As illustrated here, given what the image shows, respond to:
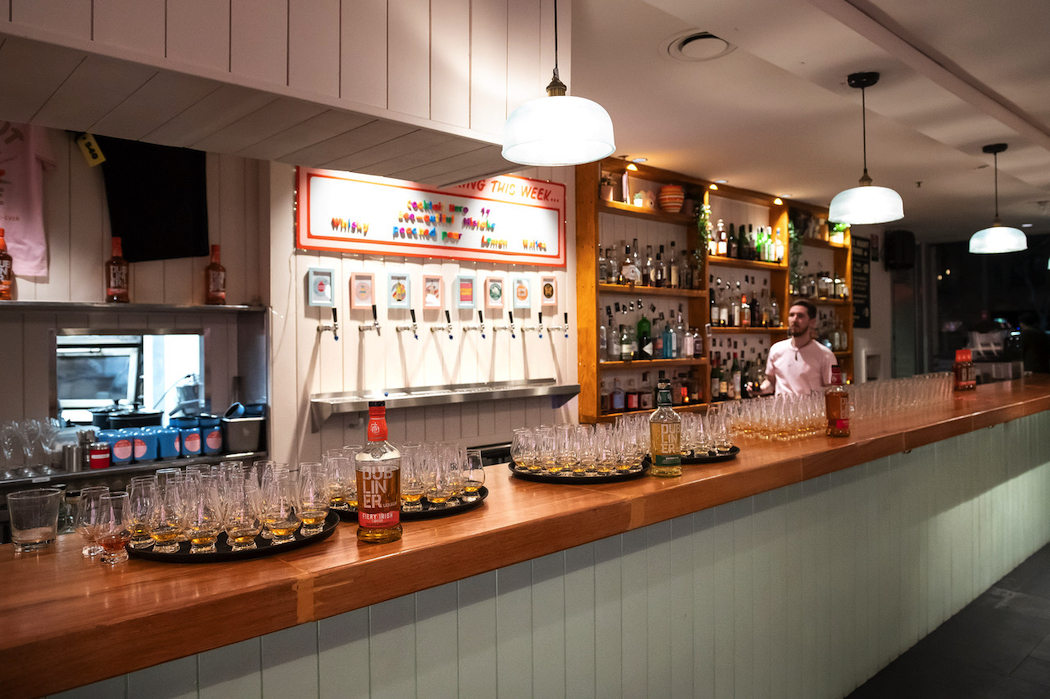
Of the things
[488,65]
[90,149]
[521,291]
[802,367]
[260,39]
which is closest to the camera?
[260,39]

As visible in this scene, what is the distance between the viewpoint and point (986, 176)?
598 centimetres

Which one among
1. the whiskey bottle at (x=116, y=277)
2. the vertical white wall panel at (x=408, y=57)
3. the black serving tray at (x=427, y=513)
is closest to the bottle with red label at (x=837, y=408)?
the black serving tray at (x=427, y=513)

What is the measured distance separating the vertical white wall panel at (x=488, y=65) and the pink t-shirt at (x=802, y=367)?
3782 mm

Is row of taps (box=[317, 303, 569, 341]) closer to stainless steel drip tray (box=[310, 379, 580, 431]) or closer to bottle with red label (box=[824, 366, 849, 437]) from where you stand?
stainless steel drip tray (box=[310, 379, 580, 431])

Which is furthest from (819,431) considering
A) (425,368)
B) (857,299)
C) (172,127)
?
(857,299)

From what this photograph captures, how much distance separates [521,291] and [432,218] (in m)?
A: 0.81

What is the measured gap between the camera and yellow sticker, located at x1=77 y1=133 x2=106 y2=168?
10.8ft

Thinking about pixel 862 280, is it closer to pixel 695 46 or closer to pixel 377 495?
pixel 695 46

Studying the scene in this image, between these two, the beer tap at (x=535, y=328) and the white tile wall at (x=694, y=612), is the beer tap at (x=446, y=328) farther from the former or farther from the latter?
the white tile wall at (x=694, y=612)

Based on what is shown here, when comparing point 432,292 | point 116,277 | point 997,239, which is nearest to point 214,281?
point 116,277

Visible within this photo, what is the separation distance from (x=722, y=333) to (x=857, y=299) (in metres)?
2.71

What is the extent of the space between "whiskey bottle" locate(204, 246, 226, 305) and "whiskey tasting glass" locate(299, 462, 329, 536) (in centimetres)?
226

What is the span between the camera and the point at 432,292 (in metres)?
4.29

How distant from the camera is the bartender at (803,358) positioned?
543 cm
